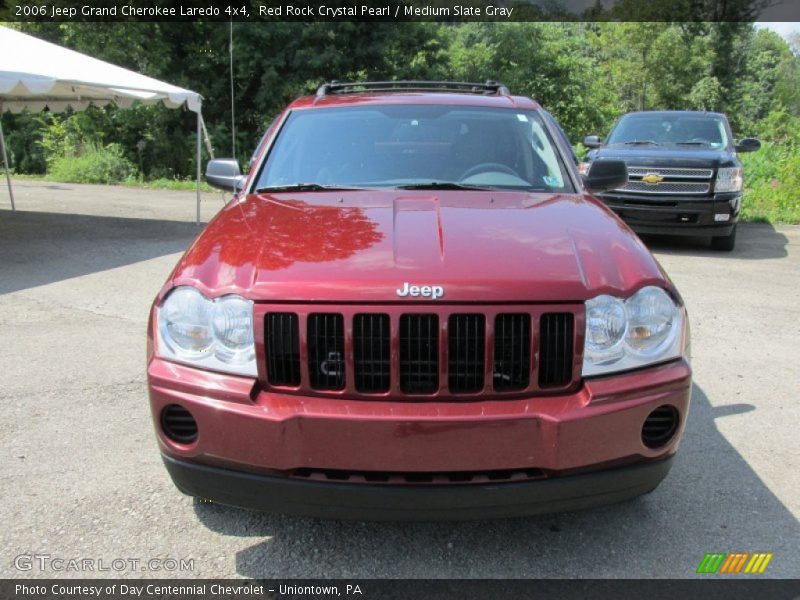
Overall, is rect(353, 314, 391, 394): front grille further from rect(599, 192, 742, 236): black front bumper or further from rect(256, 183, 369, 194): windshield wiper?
rect(599, 192, 742, 236): black front bumper

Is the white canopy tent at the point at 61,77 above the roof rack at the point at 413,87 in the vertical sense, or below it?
below

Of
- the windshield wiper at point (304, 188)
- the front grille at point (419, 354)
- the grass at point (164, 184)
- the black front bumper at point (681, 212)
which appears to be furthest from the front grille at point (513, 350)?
the grass at point (164, 184)

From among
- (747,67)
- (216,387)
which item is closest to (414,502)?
(216,387)

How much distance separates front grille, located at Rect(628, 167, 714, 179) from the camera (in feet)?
29.9

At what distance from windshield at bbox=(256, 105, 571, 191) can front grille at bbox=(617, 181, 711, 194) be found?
5762mm

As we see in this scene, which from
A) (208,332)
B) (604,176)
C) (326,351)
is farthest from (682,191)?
(208,332)

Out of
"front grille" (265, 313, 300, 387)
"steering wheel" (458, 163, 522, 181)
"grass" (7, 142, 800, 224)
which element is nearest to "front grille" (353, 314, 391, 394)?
"front grille" (265, 313, 300, 387)

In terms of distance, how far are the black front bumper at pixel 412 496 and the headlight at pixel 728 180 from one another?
7.79 m

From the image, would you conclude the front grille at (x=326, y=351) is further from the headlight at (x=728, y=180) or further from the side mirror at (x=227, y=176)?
the headlight at (x=728, y=180)

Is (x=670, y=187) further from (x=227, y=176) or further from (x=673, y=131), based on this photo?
(x=227, y=176)

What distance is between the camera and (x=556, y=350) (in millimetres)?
2287

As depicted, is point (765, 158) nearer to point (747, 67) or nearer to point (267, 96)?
point (267, 96)

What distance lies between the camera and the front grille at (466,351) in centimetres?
226

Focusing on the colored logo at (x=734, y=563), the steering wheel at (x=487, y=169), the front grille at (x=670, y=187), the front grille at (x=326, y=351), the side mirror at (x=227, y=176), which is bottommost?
the colored logo at (x=734, y=563)
